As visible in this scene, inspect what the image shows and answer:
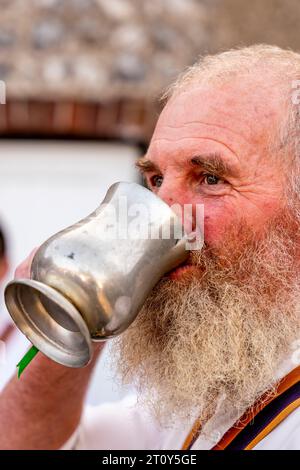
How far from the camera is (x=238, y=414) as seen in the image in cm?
183

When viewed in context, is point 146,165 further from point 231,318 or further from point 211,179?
point 231,318

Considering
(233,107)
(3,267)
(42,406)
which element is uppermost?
(233,107)

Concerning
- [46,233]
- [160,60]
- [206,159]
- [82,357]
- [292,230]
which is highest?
[206,159]

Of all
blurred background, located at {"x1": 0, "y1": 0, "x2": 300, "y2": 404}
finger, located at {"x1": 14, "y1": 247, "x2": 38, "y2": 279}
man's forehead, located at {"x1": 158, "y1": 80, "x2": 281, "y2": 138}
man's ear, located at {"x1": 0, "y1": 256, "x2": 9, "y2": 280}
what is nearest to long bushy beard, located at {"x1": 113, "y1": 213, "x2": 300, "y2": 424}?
man's forehead, located at {"x1": 158, "y1": 80, "x2": 281, "y2": 138}

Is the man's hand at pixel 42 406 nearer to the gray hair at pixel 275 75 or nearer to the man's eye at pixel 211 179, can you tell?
the man's eye at pixel 211 179

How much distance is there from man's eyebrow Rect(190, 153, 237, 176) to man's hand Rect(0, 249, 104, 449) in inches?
22.2

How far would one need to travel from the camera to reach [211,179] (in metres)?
1.83

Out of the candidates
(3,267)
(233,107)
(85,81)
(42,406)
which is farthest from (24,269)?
(85,81)

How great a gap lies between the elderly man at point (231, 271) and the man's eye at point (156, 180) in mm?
16

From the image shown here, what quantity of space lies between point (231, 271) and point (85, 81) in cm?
353

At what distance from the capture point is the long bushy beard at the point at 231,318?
1.78 meters
